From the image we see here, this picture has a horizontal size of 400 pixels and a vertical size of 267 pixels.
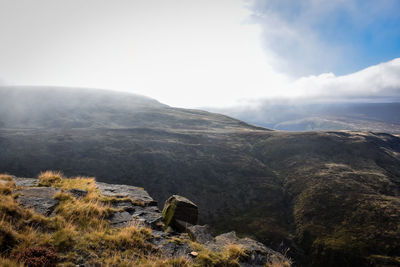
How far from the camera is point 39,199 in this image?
31.4 feet

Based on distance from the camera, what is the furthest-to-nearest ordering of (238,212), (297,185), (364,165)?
(364,165) → (297,185) → (238,212)

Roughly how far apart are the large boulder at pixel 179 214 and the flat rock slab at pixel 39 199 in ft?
19.9

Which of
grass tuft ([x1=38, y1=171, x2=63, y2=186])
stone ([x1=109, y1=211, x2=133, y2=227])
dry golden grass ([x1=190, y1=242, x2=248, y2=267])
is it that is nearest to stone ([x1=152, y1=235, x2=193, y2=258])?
dry golden grass ([x1=190, y1=242, x2=248, y2=267])

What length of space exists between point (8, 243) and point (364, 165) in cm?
8999

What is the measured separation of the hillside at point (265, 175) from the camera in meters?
35.6

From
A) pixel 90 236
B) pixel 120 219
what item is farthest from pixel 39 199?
pixel 90 236

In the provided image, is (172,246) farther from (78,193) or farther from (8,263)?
(78,193)

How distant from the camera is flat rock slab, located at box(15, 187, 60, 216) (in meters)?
8.69

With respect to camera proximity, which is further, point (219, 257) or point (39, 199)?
point (39, 199)

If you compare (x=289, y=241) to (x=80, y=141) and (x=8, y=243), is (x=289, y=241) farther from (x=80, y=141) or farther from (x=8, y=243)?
(x=80, y=141)

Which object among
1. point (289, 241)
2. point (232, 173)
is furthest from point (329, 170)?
point (289, 241)

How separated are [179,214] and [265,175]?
60342 mm

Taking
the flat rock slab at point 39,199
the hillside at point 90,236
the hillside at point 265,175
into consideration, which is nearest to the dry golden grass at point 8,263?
the hillside at point 90,236

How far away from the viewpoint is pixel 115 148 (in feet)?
267
